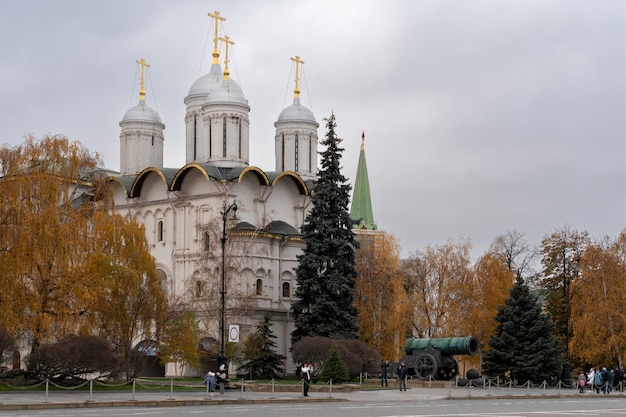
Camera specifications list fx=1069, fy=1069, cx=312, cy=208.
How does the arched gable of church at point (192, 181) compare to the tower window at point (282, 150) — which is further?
the tower window at point (282, 150)

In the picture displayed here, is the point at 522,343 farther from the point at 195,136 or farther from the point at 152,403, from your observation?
the point at 152,403

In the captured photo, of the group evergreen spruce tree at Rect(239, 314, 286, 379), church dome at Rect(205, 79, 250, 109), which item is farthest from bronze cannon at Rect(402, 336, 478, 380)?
church dome at Rect(205, 79, 250, 109)

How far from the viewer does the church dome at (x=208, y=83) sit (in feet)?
218

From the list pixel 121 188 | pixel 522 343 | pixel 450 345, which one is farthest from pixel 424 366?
pixel 121 188

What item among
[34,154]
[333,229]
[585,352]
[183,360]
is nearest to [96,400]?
[34,154]

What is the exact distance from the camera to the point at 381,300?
54.9 meters

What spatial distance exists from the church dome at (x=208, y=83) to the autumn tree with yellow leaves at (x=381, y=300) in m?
16.8

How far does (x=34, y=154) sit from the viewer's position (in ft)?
118

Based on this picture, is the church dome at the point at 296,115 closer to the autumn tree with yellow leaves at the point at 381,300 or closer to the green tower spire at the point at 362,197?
the autumn tree with yellow leaves at the point at 381,300

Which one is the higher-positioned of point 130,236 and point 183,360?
point 130,236

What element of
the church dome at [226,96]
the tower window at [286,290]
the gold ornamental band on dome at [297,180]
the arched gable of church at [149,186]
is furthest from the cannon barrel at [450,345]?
the church dome at [226,96]

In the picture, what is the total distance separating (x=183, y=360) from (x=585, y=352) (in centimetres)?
2051

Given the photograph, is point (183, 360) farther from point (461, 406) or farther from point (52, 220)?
point (461, 406)

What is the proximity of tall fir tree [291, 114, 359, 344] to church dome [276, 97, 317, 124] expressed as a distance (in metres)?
18.0
